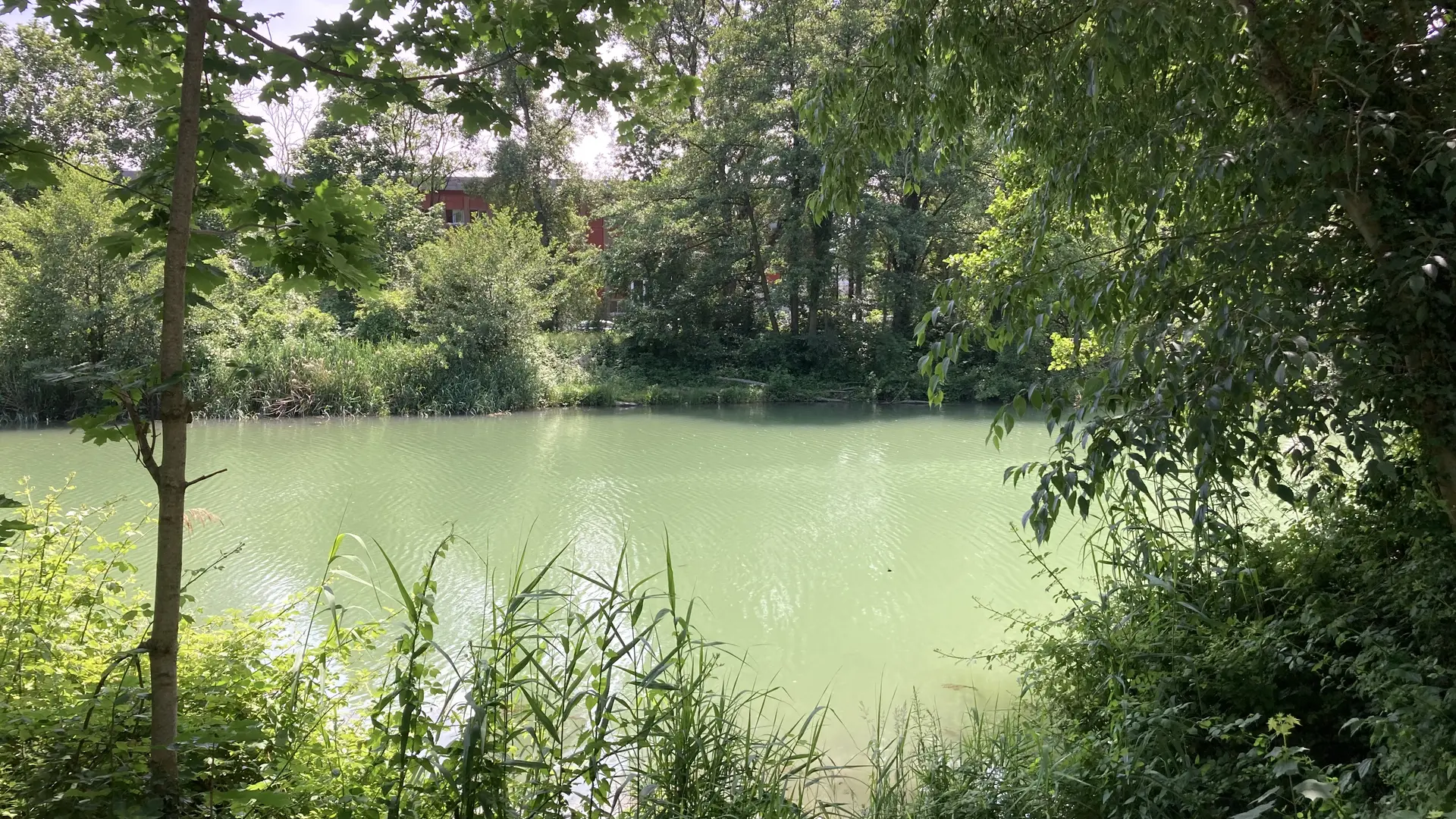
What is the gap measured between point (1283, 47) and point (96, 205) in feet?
55.4

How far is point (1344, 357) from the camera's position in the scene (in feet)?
6.13

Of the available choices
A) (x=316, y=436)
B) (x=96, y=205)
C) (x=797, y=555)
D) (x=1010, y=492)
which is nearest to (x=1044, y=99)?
(x=797, y=555)

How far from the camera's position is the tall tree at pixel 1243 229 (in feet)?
6.29

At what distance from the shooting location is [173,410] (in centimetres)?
150

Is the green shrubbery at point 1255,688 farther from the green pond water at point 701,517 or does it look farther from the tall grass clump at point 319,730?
the green pond water at point 701,517

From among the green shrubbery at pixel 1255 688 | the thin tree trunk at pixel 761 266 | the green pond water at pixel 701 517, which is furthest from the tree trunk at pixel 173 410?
the thin tree trunk at pixel 761 266

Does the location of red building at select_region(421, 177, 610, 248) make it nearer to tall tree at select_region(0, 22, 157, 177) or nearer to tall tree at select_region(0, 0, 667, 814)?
tall tree at select_region(0, 22, 157, 177)

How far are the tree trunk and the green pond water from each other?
3.06 metres

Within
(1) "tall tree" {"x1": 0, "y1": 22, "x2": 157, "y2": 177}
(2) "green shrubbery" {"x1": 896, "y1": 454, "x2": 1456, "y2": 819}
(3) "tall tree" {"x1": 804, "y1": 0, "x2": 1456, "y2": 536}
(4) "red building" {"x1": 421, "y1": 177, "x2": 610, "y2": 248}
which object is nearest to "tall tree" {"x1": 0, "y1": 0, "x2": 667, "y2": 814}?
(3) "tall tree" {"x1": 804, "y1": 0, "x2": 1456, "y2": 536}

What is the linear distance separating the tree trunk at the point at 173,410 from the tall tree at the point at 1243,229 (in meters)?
1.81

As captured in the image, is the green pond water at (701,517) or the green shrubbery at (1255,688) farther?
the green pond water at (701,517)

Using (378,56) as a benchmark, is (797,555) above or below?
below

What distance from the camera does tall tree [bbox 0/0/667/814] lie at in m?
1.52

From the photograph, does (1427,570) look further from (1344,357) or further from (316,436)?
(316,436)
